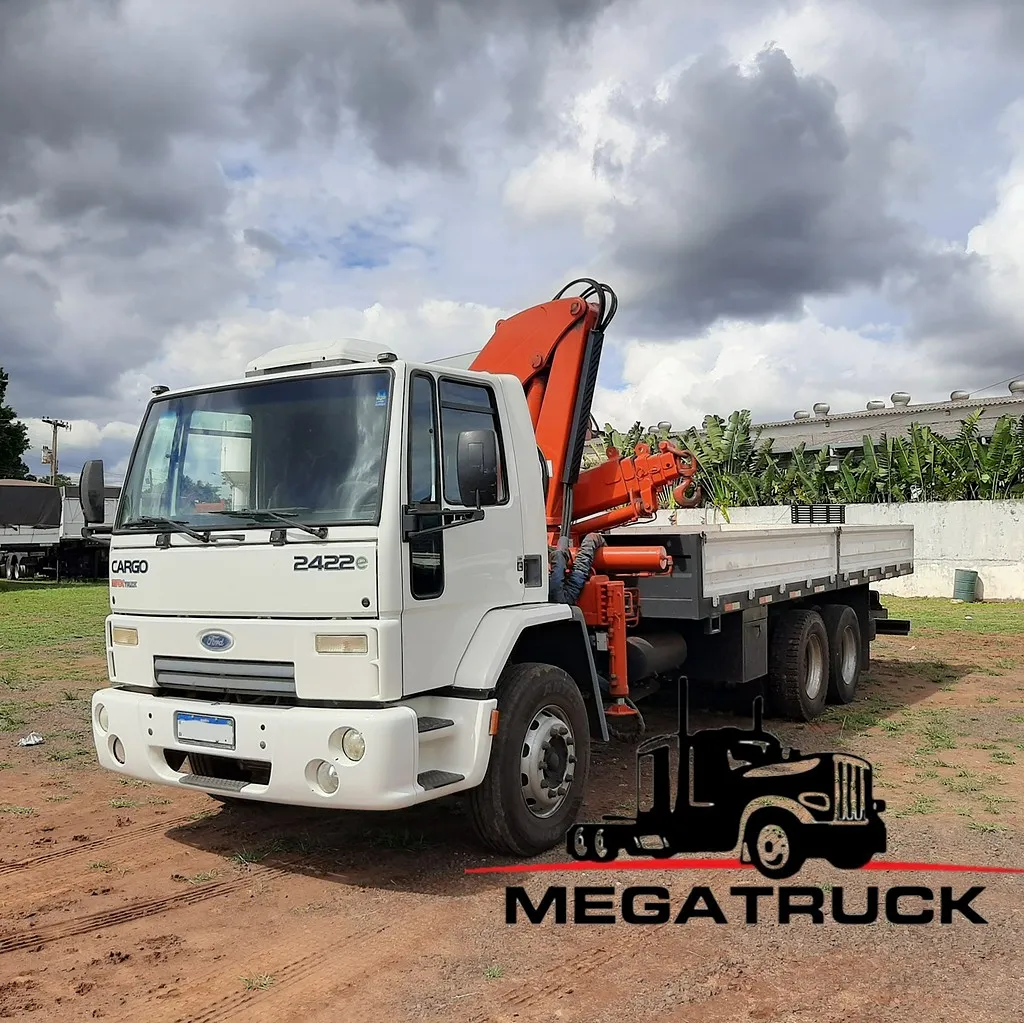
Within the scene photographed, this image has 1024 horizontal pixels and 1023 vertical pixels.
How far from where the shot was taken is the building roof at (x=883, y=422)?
2698 cm

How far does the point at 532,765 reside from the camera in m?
5.27

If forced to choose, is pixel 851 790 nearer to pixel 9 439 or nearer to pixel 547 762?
pixel 547 762

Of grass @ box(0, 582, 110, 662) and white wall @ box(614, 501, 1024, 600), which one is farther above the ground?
white wall @ box(614, 501, 1024, 600)

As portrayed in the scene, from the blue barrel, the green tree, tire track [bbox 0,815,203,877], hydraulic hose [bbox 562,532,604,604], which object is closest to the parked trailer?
the green tree

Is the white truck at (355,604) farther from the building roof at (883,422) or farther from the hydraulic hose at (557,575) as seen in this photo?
the building roof at (883,422)

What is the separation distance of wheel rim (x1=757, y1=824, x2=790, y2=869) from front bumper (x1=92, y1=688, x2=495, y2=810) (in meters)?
1.64

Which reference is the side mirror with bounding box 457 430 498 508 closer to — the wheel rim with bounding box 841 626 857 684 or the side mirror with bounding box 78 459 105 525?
the side mirror with bounding box 78 459 105 525

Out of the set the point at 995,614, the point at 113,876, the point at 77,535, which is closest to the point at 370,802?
the point at 113,876

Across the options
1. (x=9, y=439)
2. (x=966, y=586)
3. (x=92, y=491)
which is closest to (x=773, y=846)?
(x=92, y=491)

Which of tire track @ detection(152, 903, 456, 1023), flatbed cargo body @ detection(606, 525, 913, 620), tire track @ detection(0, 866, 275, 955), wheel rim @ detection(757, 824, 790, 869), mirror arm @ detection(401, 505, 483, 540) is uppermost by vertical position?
mirror arm @ detection(401, 505, 483, 540)

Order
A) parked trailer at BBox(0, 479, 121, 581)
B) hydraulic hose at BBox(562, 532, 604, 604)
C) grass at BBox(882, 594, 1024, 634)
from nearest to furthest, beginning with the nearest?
hydraulic hose at BBox(562, 532, 604, 604)
grass at BBox(882, 594, 1024, 634)
parked trailer at BBox(0, 479, 121, 581)

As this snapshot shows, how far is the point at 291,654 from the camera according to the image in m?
4.73

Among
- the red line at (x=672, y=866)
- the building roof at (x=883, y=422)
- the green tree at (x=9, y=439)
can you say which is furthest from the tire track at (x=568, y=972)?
the green tree at (x=9, y=439)

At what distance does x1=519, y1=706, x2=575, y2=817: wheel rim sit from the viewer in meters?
5.27
